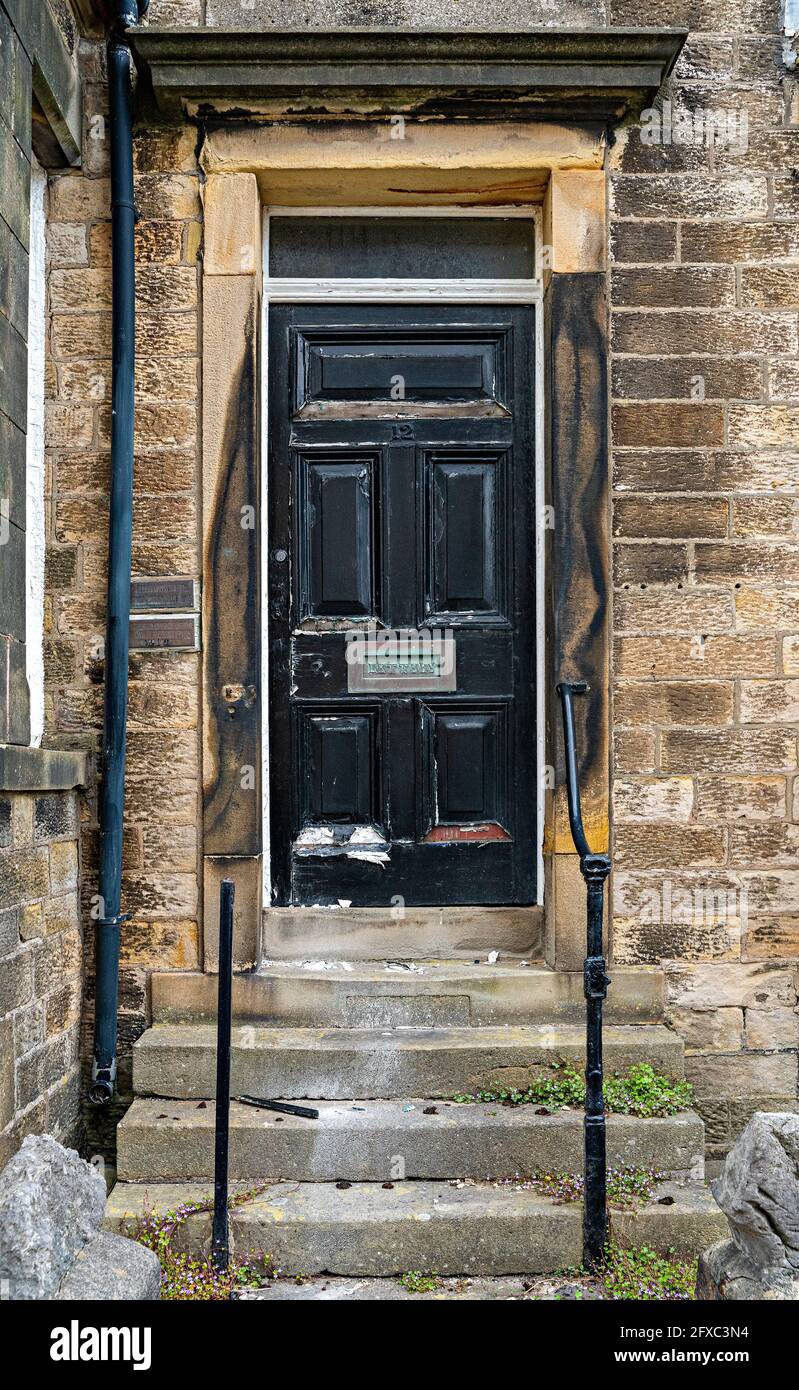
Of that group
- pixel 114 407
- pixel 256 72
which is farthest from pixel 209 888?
pixel 256 72

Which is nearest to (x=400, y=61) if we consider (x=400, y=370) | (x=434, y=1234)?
(x=400, y=370)

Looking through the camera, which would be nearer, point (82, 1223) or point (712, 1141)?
point (82, 1223)

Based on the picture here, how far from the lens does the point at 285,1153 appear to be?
384cm

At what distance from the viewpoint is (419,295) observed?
4.70 m

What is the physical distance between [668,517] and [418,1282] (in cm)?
269

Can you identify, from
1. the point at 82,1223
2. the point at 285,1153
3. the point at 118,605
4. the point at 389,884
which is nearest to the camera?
the point at 82,1223

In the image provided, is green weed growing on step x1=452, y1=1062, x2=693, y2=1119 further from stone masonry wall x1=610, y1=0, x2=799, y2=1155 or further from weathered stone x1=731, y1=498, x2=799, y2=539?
weathered stone x1=731, y1=498, x2=799, y2=539

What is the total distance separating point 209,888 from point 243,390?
1807mm

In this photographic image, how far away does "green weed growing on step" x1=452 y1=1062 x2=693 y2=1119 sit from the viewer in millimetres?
4000

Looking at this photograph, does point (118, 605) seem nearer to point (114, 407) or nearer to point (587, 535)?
point (114, 407)

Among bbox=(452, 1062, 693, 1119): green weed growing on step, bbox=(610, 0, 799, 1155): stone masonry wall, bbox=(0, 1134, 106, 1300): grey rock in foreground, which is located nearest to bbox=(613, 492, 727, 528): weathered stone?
bbox=(610, 0, 799, 1155): stone masonry wall

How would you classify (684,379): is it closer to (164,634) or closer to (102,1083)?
(164,634)

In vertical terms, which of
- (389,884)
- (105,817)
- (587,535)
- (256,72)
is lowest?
(389,884)

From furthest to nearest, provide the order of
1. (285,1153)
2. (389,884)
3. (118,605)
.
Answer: (389,884)
(118,605)
(285,1153)
